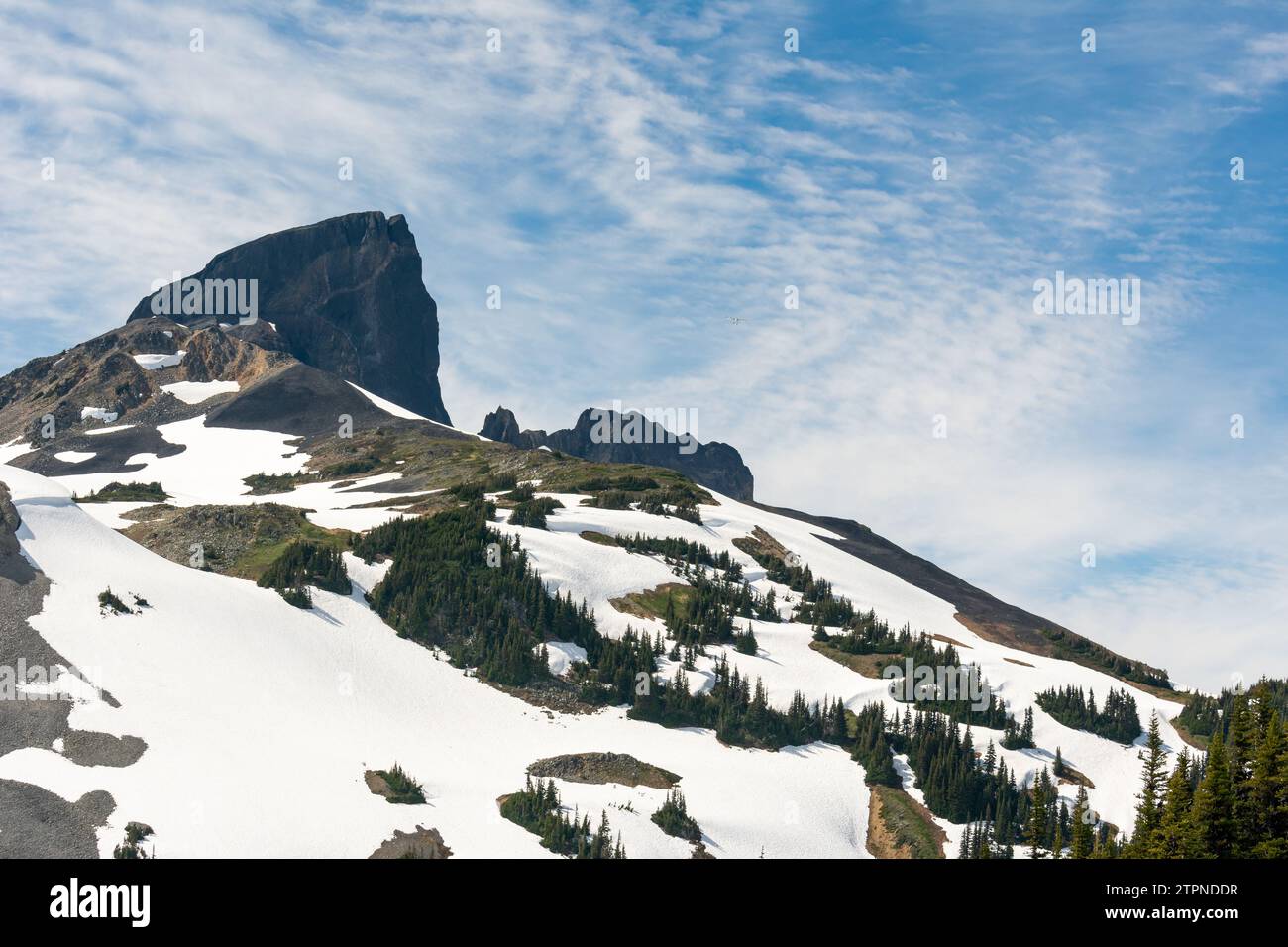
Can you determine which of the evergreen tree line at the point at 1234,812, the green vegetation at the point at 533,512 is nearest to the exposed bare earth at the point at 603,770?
the evergreen tree line at the point at 1234,812

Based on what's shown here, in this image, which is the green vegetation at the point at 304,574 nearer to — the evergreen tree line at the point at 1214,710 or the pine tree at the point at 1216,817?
the pine tree at the point at 1216,817

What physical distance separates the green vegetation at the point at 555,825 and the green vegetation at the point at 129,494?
316 ft

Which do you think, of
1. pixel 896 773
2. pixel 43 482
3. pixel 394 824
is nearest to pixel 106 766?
pixel 394 824

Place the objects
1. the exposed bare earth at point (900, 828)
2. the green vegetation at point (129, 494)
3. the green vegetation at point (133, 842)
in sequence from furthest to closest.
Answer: the green vegetation at point (129, 494), the exposed bare earth at point (900, 828), the green vegetation at point (133, 842)

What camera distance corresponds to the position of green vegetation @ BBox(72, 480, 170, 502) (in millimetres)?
156875

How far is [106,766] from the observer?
7581 centimetres

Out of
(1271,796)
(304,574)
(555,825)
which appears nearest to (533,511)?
(304,574)

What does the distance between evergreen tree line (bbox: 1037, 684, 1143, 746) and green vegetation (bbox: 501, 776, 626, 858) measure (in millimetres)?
59098

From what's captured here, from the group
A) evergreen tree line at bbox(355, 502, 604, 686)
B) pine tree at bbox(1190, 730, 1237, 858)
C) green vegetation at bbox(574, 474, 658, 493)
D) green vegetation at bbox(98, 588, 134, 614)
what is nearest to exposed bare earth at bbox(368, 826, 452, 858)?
evergreen tree line at bbox(355, 502, 604, 686)

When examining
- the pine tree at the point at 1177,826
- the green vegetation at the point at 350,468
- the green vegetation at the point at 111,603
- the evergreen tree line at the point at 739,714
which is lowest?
the pine tree at the point at 1177,826

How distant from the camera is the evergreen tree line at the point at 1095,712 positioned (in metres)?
118

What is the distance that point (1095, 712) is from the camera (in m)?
121

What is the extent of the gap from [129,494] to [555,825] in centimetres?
10768

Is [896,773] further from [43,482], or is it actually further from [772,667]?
[43,482]
